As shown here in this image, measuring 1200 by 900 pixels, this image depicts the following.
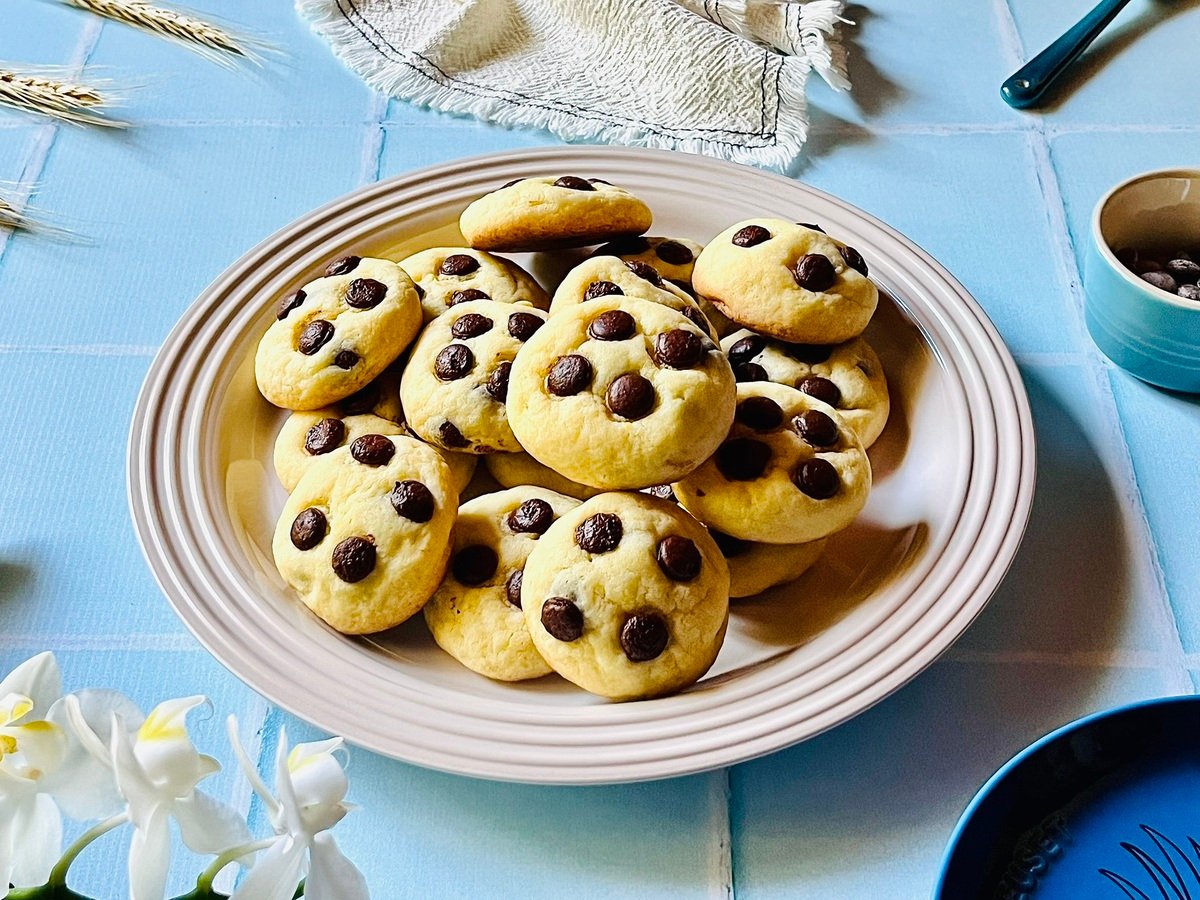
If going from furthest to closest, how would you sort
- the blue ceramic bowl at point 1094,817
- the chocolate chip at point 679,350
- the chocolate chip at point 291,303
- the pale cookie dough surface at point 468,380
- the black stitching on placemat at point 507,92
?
the black stitching on placemat at point 507,92, the chocolate chip at point 291,303, the pale cookie dough surface at point 468,380, the chocolate chip at point 679,350, the blue ceramic bowl at point 1094,817

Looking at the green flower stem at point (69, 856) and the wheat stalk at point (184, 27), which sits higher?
the green flower stem at point (69, 856)

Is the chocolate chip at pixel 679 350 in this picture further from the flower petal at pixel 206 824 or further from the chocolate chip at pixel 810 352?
the flower petal at pixel 206 824

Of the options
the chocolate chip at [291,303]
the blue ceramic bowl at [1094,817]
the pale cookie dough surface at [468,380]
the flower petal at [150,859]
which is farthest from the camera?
the chocolate chip at [291,303]

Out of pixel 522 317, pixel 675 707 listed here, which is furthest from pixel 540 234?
pixel 675 707

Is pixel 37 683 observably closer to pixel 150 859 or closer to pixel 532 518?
pixel 150 859

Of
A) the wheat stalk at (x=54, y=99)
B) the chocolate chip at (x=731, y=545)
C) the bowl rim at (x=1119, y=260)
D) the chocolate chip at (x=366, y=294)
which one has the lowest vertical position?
the wheat stalk at (x=54, y=99)

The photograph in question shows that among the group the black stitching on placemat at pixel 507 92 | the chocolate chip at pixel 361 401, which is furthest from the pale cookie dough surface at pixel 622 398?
the black stitching on placemat at pixel 507 92

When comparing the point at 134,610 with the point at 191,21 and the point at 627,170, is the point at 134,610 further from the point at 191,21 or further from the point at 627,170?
the point at 191,21
